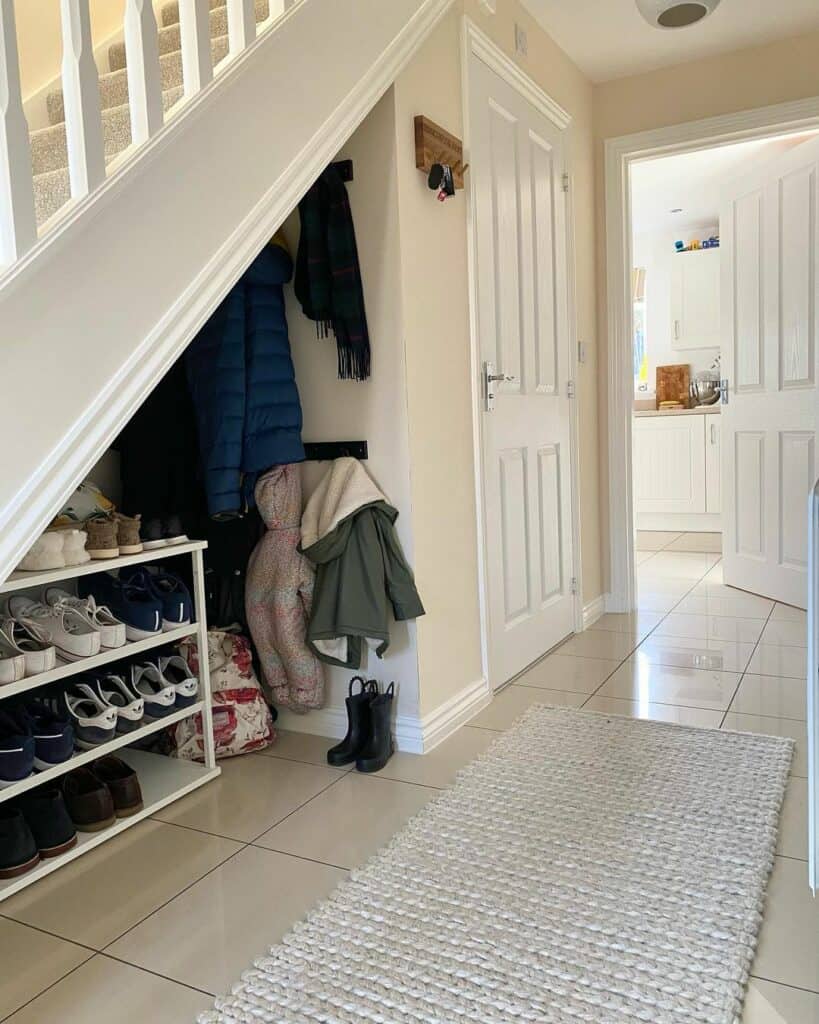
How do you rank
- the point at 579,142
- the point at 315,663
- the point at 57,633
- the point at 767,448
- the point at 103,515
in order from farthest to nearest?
the point at 767,448, the point at 579,142, the point at 315,663, the point at 103,515, the point at 57,633

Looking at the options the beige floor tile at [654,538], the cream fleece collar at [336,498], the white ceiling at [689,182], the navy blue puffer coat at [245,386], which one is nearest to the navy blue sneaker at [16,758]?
the navy blue puffer coat at [245,386]

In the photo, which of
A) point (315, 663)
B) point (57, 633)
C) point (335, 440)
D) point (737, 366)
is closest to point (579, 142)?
point (737, 366)

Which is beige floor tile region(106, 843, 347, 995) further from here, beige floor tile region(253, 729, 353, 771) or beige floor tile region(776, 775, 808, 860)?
beige floor tile region(776, 775, 808, 860)

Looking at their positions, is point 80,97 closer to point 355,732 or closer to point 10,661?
point 10,661

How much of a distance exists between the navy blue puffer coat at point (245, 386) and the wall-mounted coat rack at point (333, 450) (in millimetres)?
116

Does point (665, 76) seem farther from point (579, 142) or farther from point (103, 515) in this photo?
point (103, 515)

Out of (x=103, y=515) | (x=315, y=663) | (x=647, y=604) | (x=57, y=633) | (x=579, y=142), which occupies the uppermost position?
(x=579, y=142)

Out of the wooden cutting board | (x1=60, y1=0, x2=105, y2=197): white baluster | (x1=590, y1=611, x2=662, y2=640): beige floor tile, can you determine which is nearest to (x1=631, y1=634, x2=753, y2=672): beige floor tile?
(x1=590, y1=611, x2=662, y2=640): beige floor tile

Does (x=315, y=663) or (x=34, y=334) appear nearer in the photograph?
(x=34, y=334)

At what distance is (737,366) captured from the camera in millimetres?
4320

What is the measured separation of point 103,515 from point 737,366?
11.0 feet

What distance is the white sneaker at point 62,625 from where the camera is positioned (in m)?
1.93

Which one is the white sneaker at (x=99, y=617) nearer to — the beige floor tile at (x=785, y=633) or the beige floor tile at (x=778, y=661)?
the beige floor tile at (x=778, y=661)

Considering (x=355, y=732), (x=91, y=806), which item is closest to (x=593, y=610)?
(x=355, y=732)
